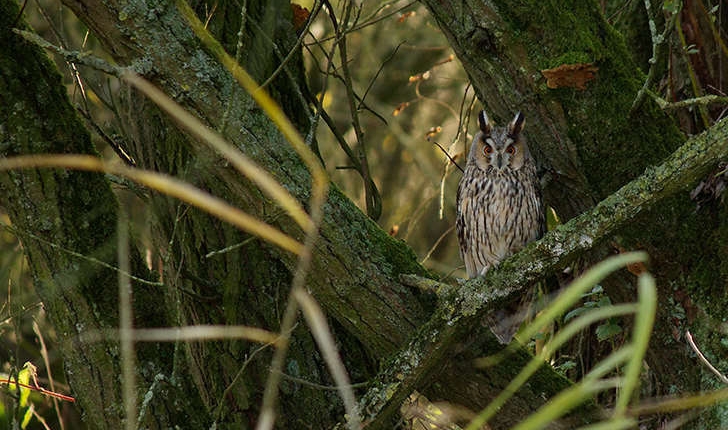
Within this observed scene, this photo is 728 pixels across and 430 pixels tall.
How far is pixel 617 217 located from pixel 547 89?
61cm

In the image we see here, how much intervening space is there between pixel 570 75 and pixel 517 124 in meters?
0.35

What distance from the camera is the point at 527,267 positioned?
225 centimetres

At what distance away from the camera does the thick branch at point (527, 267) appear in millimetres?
2090

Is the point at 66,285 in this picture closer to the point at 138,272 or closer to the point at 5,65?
the point at 138,272

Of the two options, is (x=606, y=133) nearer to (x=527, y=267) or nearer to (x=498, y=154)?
(x=527, y=267)

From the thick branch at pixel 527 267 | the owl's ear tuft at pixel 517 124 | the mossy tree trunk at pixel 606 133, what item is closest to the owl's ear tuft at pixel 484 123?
the owl's ear tuft at pixel 517 124

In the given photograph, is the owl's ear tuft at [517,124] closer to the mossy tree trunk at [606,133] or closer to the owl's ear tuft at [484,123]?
the mossy tree trunk at [606,133]

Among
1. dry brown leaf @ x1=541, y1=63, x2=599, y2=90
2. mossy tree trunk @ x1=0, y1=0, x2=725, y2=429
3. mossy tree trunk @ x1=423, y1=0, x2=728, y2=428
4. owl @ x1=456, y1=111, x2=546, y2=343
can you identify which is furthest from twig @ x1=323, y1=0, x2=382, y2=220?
dry brown leaf @ x1=541, y1=63, x2=599, y2=90

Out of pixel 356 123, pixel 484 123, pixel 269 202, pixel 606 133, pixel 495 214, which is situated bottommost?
pixel 495 214

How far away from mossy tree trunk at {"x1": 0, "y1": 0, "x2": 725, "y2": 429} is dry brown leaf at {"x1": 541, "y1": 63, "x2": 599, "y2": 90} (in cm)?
2

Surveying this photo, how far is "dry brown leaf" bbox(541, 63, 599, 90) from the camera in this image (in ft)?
8.48

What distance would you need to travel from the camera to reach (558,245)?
220cm

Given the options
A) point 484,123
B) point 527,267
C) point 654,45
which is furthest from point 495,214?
point 527,267

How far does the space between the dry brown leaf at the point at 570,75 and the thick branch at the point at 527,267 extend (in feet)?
1.79
